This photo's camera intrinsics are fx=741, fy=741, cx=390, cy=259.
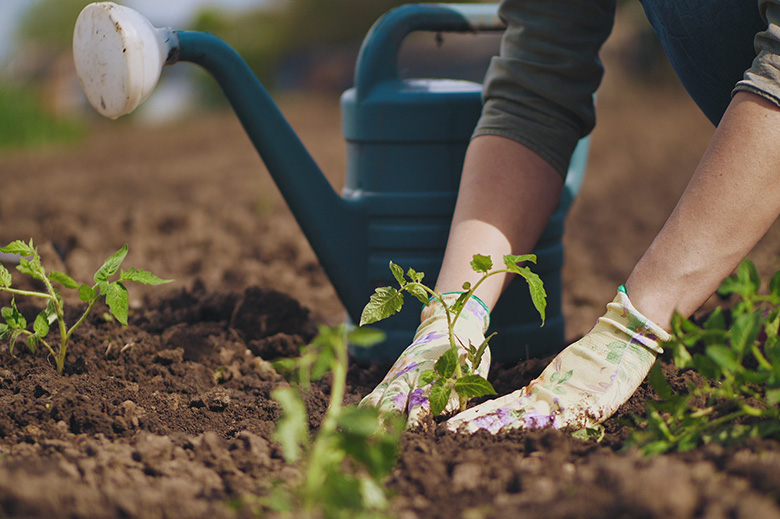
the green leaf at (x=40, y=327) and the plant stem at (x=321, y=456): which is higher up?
the plant stem at (x=321, y=456)

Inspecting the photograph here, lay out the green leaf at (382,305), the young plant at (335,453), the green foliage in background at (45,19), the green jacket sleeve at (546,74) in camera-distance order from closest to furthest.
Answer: the young plant at (335,453) → the green leaf at (382,305) → the green jacket sleeve at (546,74) → the green foliage in background at (45,19)

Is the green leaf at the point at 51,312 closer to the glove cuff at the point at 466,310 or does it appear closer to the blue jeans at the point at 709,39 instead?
the glove cuff at the point at 466,310

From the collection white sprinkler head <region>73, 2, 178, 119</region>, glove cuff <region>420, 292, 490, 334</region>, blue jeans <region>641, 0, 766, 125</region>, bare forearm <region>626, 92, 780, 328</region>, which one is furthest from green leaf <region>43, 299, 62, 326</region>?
blue jeans <region>641, 0, 766, 125</region>

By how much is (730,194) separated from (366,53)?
0.96m

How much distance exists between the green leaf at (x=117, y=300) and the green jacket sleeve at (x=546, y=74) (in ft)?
2.57

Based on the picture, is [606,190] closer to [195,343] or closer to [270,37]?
[195,343]

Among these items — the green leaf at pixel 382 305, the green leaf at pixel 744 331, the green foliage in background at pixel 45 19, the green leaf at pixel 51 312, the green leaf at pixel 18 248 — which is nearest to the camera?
the green leaf at pixel 744 331

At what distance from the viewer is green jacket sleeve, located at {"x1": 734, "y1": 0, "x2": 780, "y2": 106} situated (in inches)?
42.6

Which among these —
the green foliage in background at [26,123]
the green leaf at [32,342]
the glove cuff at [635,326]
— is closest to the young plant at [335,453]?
the glove cuff at [635,326]

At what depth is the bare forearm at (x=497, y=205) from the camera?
1454 mm

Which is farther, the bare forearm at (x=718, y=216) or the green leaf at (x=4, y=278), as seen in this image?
the green leaf at (x=4, y=278)

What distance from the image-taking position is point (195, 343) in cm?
162

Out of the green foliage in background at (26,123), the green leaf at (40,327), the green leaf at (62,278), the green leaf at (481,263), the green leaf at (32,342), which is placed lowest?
the green foliage in background at (26,123)

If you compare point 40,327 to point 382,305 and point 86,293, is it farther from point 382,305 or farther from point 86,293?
point 382,305
